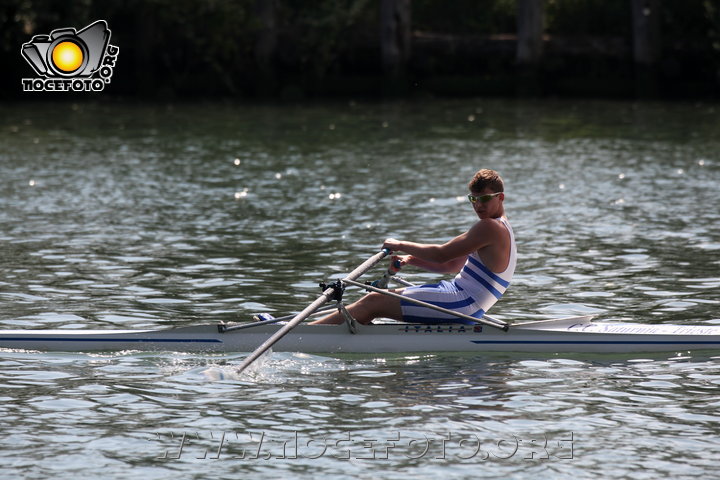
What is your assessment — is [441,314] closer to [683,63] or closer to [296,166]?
[296,166]

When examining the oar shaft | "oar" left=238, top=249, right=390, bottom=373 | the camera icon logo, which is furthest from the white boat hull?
the camera icon logo

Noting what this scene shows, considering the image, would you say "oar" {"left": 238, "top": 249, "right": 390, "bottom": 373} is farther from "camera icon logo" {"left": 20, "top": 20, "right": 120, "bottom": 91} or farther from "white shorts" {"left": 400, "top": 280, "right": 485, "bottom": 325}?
"camera icon logo" {"left": 20, "top": 20, "right": 120, "bottom": 91}

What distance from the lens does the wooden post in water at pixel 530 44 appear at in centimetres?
3884

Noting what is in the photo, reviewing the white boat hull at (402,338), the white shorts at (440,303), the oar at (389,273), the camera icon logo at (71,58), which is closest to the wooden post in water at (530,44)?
the camera icon logo at (71,58)

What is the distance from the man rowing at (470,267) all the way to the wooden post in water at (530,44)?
28854mm

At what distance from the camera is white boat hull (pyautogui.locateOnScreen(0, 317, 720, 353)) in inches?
424

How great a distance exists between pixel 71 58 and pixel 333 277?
2000 centimetres

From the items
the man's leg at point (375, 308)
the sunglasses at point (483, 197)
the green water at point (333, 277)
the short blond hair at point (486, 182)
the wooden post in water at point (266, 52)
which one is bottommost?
the green water at point (333, 277)

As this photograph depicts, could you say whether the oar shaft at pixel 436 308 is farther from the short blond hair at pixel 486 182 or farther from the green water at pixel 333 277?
the short blond hair at pixel 486 182

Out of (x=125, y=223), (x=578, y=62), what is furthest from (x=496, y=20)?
(x=125, y=223)

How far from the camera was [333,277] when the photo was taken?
47.2 ft

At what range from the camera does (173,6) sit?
40281mm

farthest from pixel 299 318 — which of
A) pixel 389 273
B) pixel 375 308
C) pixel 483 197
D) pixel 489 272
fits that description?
pixel 483 197

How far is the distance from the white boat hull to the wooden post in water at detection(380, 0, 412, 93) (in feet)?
98.0
